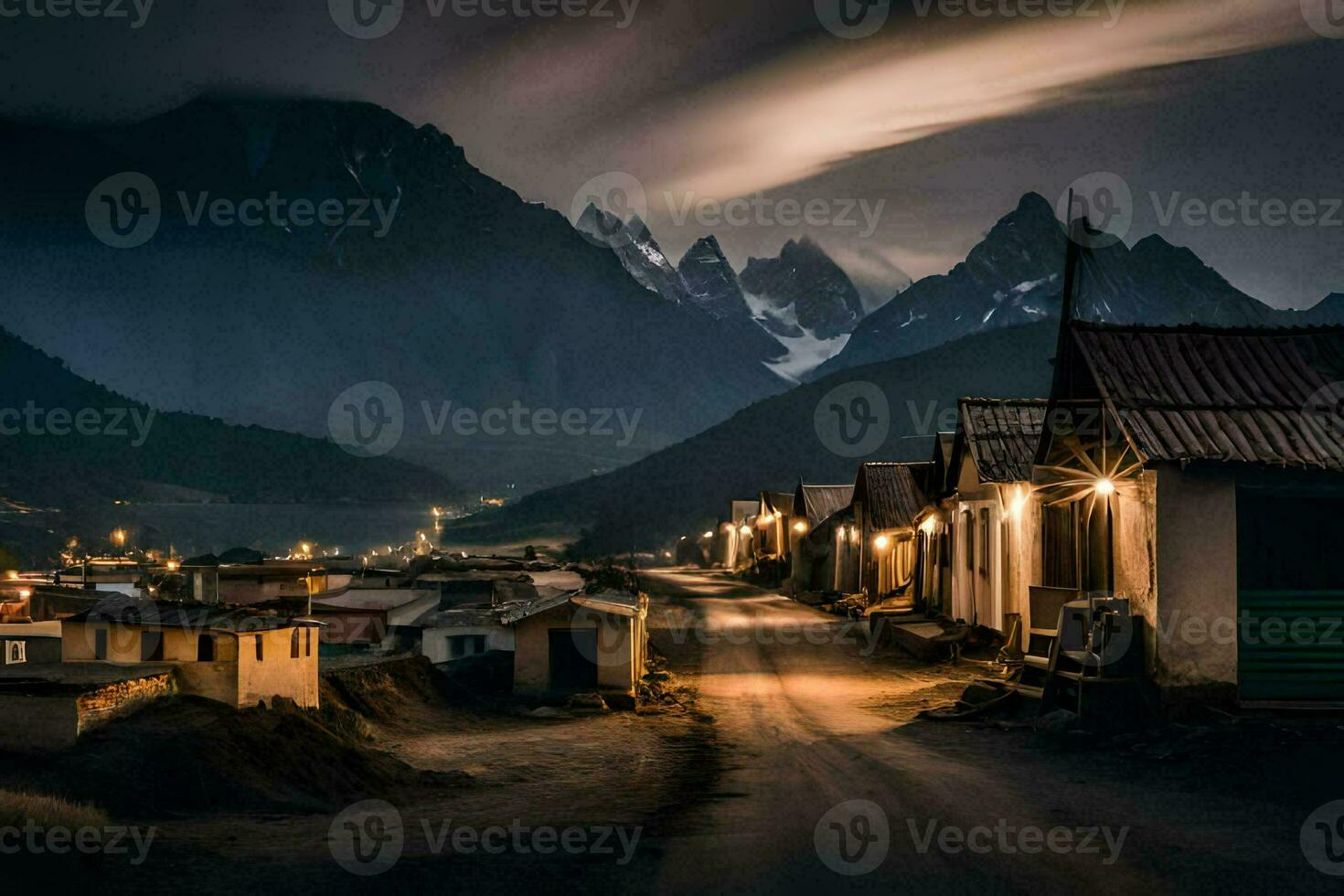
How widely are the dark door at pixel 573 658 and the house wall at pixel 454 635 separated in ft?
25.8

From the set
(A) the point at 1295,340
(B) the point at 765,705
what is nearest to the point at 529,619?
(B) the point at 765,705

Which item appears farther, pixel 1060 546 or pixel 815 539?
pixel 815 539

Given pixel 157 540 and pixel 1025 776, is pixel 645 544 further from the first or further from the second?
pixel 1025 776

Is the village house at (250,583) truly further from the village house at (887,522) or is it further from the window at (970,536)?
the window at (970,536)

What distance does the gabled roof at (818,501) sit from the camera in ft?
206

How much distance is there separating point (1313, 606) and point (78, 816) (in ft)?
59.6

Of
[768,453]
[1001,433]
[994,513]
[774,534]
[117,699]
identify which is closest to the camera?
[117,699]

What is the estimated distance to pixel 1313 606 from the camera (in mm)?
18469
